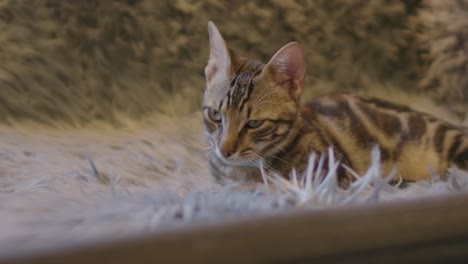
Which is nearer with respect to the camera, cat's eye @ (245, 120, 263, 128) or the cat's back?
cat's eye @ (245, 120, 263, 128)

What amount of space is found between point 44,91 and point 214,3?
0.40 meters

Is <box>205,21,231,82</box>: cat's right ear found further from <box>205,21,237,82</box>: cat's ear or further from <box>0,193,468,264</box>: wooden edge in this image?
<box>0,193,468,264</box>: wooden edge

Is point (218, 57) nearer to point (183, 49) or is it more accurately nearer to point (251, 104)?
point (251, 104)

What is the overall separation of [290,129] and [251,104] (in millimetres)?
75

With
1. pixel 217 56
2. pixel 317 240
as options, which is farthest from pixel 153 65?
pixel 317 240

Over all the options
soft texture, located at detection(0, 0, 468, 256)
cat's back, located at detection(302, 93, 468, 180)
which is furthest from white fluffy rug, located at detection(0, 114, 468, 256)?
Answer: cat's back, located at detection(302, 93, 468, 180)

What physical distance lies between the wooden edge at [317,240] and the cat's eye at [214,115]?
19.4 inches

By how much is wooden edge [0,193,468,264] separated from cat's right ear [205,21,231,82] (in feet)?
1.74

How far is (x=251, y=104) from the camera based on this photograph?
922 mm

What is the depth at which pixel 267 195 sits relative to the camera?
0.66m

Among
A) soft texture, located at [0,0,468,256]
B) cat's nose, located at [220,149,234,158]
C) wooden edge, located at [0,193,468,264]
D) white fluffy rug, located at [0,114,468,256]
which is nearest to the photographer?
wooden edge, located at [0,193,468,264]

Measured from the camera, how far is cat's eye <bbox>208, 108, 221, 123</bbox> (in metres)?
0.94

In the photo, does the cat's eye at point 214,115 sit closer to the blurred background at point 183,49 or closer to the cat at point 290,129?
the cat at point 290,129

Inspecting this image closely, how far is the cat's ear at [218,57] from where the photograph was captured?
3.15ft
